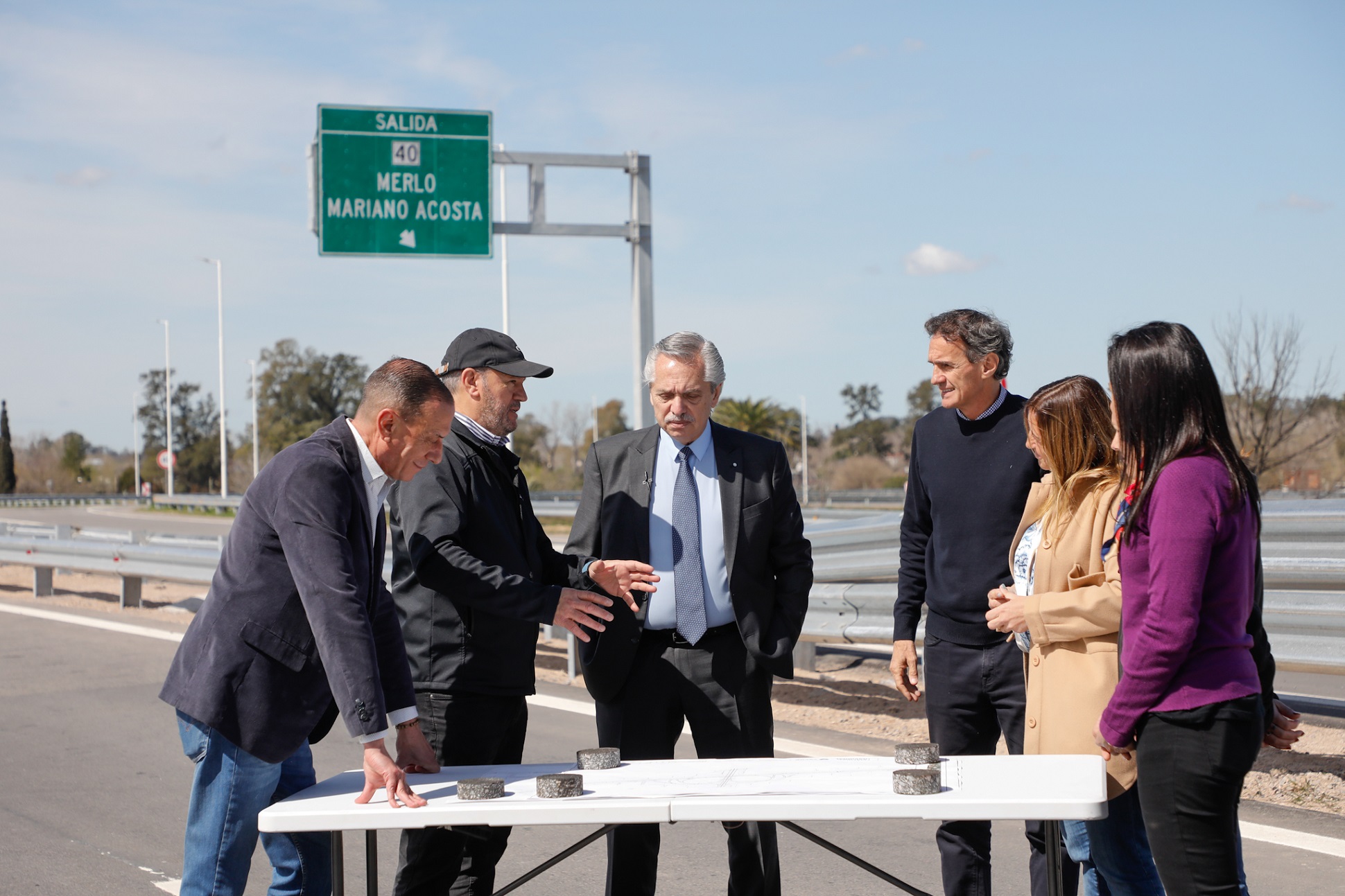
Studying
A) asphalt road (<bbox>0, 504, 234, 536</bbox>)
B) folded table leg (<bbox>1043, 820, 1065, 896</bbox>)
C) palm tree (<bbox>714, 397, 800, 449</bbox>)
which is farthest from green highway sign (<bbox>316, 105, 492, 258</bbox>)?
palm tree (<bbox>714, 397, 800, 449</bbox>)

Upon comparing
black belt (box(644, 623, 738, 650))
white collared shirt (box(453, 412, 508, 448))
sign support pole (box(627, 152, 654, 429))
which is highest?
sign support pole (box(627, 152, 654, 429))

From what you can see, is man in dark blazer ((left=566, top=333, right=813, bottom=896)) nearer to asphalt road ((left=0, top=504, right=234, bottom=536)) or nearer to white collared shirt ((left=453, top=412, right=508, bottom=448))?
white collared shirt ((left=453, top=412, right=508, bottom=448))

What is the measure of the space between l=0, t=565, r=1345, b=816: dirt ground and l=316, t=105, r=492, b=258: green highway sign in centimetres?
453

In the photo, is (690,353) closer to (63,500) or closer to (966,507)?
(966,507)

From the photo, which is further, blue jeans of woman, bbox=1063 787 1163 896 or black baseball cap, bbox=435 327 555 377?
black baseball cap, bbox=435 327 555 377

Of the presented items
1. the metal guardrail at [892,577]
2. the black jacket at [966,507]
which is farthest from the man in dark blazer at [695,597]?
the metal guardrail at [892,577]

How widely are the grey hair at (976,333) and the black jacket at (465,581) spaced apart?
161cm

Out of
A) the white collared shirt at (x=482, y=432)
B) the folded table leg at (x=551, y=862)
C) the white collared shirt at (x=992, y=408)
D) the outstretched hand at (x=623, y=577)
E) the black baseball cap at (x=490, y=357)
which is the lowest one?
the folded table leg at (x=551, y=862)

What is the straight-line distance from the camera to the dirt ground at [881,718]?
18.0ft

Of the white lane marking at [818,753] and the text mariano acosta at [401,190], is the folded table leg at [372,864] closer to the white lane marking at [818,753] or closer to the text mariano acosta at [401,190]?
the white lane marking at [818,753]

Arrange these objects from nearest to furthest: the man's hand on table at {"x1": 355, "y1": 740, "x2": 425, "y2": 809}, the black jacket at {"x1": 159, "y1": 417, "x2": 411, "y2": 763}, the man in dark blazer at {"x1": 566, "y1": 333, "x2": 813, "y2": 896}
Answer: the man's hand on table at {"x1": 355, "y1": 740, "x2": 425, "y2": 809} < the black jacket at {"x1": 159, "y1": 417, "x2": 411, "y2": 763} < the man in dark blazer at {"x1": 566, "y1": 333, "x2": 813, "y2": 896}

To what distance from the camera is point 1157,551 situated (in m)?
2.76

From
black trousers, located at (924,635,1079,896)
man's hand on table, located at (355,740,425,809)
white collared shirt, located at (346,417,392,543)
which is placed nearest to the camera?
man's hand on table, located at (355,740,425,809)

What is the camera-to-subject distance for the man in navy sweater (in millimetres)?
3969
